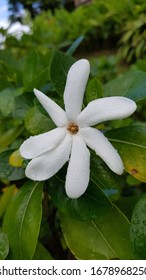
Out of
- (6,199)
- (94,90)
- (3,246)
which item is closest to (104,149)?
(94,90)

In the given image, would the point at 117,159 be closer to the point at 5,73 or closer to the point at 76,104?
the point at 76,104

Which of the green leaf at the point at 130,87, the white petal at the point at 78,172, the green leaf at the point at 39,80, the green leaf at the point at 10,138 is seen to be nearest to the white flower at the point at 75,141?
the white petal at the point at 78,172

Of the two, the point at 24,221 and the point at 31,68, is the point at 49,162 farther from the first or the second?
the point at 31,68

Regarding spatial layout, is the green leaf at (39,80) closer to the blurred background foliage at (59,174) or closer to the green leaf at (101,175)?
the blurred background foliage at (59,174)

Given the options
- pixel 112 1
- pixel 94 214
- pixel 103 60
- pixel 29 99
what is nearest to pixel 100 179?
pixel 94 214

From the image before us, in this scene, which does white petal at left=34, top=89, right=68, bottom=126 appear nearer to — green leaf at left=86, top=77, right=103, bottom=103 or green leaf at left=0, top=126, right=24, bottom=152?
green leaf at left=86, top=77, right=103, bottom=103

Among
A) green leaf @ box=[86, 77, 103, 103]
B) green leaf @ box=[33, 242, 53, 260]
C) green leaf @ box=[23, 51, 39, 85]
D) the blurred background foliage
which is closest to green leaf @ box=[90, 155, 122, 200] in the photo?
the blurred background foliage

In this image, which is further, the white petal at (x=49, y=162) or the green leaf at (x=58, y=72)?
the green leaf at (x=58, y=72)
